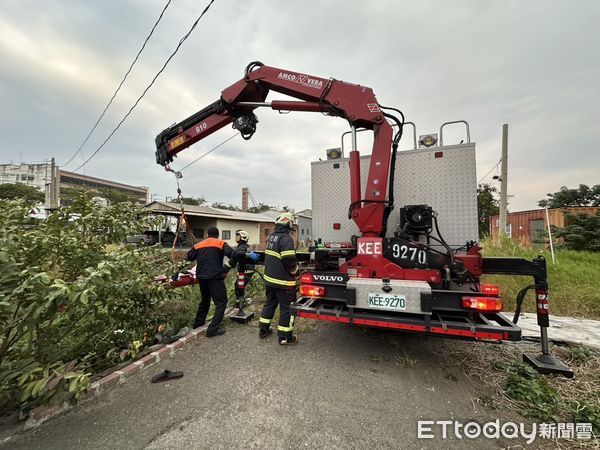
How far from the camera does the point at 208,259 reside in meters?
4.17

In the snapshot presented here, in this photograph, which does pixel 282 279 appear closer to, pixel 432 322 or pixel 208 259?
pixel 208 259

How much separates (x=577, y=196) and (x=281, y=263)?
26103 mm

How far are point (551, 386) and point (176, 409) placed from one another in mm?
3811

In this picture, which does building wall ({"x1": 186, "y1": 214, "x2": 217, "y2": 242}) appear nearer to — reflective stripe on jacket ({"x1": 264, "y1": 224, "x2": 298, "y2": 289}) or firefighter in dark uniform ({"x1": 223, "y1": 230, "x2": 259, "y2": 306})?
firefighter in dark uniform ({"x1": 223, "y1": 230, "x2": 259, "y2": 306})

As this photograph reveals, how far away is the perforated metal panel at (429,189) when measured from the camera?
363 cm

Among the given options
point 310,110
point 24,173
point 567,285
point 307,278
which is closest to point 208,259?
point 307,278

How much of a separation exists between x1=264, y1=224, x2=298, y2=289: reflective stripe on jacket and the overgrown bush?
1.54 m

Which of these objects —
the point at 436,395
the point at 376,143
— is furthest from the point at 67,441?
the point at 376,143

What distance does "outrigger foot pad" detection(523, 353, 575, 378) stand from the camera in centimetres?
283

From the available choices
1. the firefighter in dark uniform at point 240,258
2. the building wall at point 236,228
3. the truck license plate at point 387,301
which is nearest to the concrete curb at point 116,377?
the firefighter in dark uniform at point 240,258

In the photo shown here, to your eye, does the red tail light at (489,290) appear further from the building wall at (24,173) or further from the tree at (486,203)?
the building wall at (24,173)

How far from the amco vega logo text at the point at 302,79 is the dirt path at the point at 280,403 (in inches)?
156

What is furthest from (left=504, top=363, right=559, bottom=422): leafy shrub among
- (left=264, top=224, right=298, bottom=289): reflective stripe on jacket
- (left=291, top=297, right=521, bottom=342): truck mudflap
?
(left=264, top=224, right=298, bottom=289): reflective stripe on jacket

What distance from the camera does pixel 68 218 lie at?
307 cm
